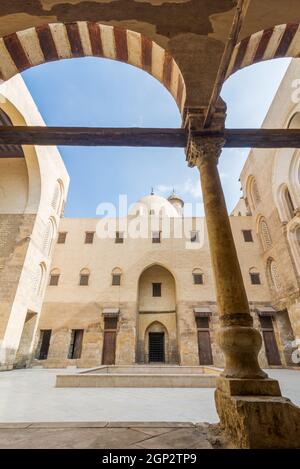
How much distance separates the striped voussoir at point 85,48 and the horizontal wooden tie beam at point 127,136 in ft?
3.44

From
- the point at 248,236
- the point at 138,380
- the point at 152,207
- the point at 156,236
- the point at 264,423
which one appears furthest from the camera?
the point at 152,207

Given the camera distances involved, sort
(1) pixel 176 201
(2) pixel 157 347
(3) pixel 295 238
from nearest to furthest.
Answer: (3) pixel 295 238 < (2) pixel 157 347 < (1) pixel 176 201

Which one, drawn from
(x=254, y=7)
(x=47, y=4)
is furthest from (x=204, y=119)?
(x=47, y=4)

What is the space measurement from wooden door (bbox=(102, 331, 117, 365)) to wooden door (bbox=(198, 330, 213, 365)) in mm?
5127

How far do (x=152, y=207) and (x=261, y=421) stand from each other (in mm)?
23253

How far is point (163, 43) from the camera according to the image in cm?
425

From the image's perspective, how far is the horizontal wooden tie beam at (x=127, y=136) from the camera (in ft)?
12.1

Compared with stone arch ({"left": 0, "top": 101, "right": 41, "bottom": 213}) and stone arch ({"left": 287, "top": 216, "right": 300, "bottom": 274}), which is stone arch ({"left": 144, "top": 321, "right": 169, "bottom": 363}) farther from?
stone arch ({"left": 0, "top": 101, "right": 41, "bottom": 213})

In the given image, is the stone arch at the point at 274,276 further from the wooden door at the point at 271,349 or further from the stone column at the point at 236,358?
the stone column at the point at 236,358

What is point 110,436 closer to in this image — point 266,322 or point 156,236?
point 266,322

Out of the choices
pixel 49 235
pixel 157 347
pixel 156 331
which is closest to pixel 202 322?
pixel 156 331

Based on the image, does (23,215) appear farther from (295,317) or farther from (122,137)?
(295,317)

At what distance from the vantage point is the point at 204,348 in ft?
48.9
